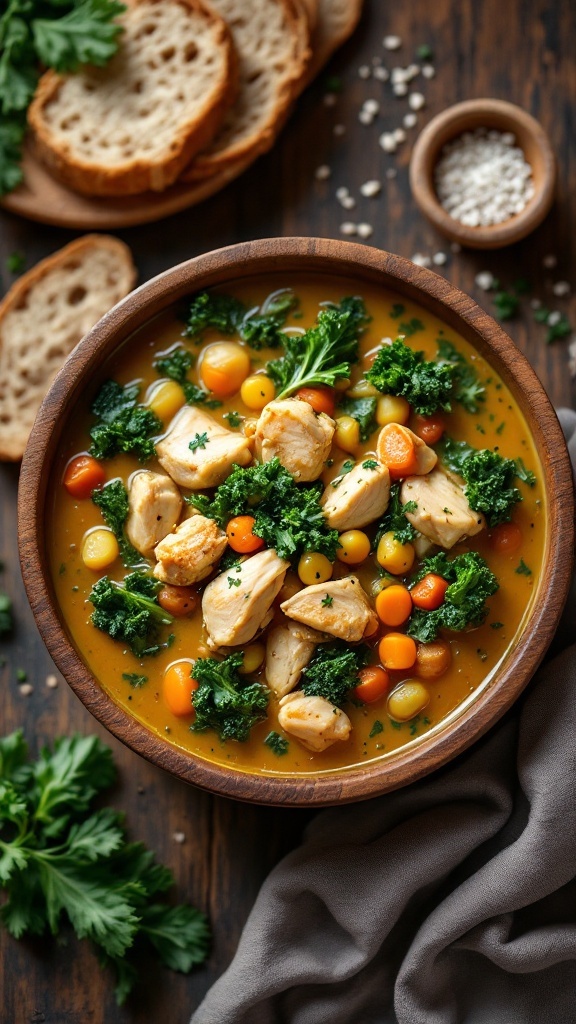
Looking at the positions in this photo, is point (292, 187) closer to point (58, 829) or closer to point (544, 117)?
point (544, 117)

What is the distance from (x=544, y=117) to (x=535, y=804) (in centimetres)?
266

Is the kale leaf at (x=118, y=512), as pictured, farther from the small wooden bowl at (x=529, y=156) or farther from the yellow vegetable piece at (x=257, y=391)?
the small wooden bowl at (x=529, y=156)

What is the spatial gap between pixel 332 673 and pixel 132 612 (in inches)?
25.9

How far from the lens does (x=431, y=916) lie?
137 inches

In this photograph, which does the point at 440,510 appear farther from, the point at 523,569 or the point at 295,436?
the point at 295,436

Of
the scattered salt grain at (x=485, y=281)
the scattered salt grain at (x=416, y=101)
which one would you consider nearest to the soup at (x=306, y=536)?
the scattered salt grain at (x=485, y=281)

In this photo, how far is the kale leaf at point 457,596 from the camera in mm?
3145

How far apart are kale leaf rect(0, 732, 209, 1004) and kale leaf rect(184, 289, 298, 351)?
157 centimetres

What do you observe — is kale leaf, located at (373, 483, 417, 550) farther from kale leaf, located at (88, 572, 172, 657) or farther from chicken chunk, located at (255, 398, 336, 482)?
kale leaf, located at (88, 572, 172, 657)

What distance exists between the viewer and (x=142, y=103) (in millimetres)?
4023

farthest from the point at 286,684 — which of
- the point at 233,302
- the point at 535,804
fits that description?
the point at 233,302

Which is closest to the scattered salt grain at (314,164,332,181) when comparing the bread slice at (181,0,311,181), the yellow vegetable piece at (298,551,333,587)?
the bread slice at (181,0,311,181)

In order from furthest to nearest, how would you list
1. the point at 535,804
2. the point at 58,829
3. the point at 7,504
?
the point at 7,504, the point at 58,829, the point at 535,804

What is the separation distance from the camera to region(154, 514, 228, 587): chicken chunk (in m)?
3.14
